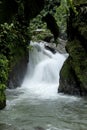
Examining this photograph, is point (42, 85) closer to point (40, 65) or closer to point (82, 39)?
point (40, 65)

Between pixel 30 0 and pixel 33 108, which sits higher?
pixel 30 0

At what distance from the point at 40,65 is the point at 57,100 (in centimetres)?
601

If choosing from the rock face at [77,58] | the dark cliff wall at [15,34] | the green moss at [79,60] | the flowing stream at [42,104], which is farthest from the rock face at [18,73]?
the green moss at [79,60]

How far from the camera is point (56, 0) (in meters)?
1.98

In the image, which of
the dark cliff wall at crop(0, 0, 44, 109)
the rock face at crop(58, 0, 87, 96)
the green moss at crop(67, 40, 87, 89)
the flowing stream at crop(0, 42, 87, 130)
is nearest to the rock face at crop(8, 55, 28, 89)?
the dark cliff wall at crop(0, 0, 44, 109)

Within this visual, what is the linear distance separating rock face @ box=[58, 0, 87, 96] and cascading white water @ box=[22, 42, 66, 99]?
1.24 metres

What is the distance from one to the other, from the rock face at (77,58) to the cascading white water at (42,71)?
4.08ft

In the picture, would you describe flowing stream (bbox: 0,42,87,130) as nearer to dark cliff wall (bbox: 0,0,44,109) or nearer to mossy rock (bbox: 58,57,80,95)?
mossy rock (bbox: 58,57,80,95)

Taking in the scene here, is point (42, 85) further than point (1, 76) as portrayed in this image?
Yes

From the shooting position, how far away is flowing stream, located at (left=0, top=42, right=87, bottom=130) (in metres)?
8.36

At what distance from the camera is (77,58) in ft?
44.5

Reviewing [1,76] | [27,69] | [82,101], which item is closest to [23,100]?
[82,101]

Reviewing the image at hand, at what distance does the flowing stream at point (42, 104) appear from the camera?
8359 mm

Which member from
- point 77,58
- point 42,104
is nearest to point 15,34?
point 42,104
